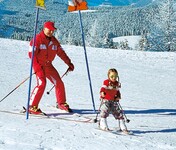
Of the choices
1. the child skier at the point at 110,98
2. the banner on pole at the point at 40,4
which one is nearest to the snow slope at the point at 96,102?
the child skier at the point at 110,98

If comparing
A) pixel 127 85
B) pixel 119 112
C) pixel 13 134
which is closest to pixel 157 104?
pixel 127 85

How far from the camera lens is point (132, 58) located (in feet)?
60.4

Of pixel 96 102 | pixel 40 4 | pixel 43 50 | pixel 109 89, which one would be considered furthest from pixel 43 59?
pixel 96 102

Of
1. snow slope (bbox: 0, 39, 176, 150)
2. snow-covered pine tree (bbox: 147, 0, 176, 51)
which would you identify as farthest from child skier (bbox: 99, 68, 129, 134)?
snow-covered pine tree (bbox: 147, 0, 176, 51)

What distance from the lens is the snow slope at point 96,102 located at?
587cm

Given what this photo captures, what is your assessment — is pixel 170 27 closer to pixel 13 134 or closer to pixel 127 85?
pixel 127 85

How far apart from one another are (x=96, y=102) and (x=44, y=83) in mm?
2354

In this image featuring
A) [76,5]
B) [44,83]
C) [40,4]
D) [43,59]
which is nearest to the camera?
[40,4]

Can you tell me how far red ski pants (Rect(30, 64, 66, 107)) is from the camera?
25.8 ft

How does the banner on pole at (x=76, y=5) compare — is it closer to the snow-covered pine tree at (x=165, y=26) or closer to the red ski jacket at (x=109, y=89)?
the red ski jacket at (x=109, y=89)

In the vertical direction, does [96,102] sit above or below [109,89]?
below

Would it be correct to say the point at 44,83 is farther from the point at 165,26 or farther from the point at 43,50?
the point at 165,26

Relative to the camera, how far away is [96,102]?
391 inches

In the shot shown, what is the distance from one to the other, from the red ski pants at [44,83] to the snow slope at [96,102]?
40 centimetres
